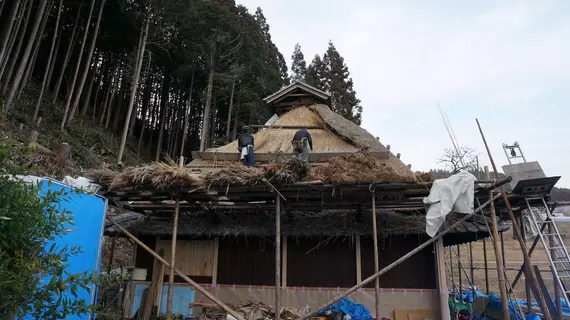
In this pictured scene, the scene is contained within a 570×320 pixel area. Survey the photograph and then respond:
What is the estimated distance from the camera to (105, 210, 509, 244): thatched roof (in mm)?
8961

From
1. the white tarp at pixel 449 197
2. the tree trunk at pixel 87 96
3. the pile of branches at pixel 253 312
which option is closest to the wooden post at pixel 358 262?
the pile of branches at pixel 253 312

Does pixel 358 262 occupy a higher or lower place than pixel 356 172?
lower

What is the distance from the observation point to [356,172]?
271 inches

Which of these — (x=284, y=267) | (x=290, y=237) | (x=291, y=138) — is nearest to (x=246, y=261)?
(x=284, y=267)

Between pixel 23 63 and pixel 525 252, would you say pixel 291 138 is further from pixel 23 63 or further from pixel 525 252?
pixel 23 63

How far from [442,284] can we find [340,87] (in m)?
22.5

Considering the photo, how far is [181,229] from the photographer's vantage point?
962cm

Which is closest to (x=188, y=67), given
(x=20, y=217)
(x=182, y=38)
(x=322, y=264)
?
(x=182, y=38)

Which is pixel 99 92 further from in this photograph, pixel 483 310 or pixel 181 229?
pixel 483 310

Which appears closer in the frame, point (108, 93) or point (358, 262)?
point (358, 262)

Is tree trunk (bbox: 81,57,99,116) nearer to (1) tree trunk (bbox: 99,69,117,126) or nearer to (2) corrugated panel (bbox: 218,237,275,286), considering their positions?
(1) tree trunk (bbox: 99,69,117,126)

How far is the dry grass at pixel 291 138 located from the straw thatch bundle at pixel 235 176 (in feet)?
15.0

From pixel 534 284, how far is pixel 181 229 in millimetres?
8017

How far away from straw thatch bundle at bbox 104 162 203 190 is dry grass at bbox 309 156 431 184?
2357mm
